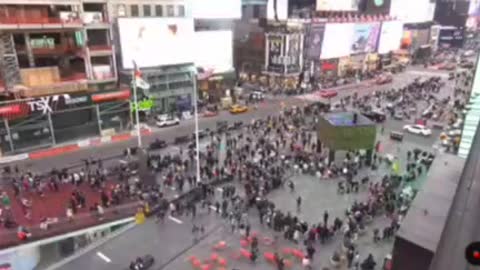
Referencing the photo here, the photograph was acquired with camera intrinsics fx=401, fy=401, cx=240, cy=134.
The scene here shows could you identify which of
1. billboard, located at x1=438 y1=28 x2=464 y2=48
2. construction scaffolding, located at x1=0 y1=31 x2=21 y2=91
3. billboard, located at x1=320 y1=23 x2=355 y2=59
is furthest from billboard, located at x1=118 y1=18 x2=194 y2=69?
billboard, located at x1=438 y1=28 x2=464 y2=48

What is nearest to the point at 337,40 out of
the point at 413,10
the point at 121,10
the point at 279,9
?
the point at 279,9

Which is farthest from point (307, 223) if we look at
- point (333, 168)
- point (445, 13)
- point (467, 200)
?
point (445, 13)

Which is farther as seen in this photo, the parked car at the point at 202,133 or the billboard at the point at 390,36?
the billboard at the point at 390,36

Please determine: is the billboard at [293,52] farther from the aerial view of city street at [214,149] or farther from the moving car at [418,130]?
the moving car at [418,130]

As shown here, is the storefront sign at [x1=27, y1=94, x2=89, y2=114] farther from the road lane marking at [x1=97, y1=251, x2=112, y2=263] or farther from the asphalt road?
the road lane marking at [x1=97, y1=251, x2=112, y2=263]

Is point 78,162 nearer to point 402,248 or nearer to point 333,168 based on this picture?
point 333,168

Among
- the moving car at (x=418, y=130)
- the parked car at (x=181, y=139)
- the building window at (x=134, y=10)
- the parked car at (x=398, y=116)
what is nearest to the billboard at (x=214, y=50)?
the building window at (x=134, y=10)

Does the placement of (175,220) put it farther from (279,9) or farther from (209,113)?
(279,9)
